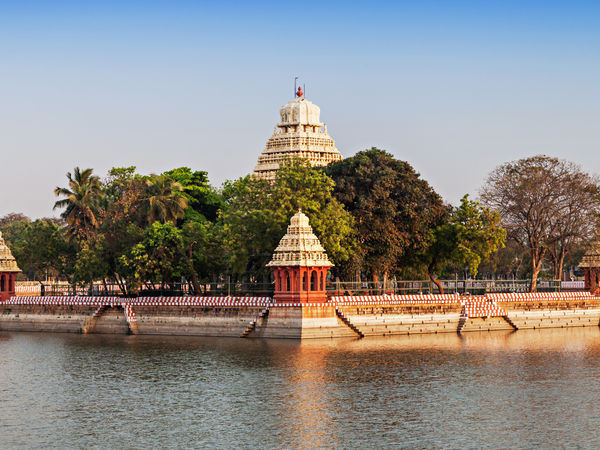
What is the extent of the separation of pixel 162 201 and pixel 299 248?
59.3 feet

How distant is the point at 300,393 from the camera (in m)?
45.7

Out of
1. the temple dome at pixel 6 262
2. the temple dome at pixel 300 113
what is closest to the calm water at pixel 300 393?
the temple dome at pixel 6 262

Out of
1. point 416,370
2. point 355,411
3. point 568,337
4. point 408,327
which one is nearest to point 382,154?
point 408,327

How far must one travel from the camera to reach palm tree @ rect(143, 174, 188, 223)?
77.2 meters

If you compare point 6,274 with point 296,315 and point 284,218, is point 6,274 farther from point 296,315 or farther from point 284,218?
point 296,315

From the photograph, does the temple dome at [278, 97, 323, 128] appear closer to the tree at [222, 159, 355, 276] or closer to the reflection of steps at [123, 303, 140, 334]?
the tree at [222, 159, 355, 276]

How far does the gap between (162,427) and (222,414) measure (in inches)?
126

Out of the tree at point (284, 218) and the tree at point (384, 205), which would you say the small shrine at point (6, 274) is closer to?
the tree at point (284, 218)

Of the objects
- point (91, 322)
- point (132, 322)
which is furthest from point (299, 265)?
point (91, 322)

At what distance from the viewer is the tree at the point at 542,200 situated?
8662 cm

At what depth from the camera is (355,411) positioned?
42000 millimetres

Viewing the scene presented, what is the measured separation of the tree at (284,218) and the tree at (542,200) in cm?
2129

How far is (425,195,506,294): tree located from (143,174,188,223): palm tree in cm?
2015

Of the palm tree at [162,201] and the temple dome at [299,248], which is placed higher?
the palm tree at [162,201]
